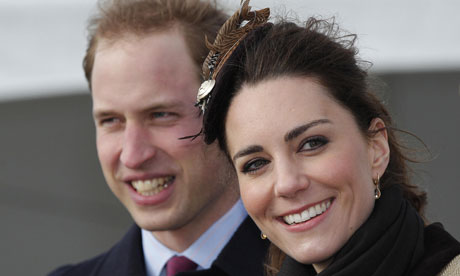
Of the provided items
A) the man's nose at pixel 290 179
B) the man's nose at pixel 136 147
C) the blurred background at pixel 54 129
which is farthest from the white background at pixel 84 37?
the man's nose at pixel 290 179

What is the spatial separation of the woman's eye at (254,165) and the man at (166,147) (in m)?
0.52

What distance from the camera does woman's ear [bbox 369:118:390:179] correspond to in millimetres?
2260

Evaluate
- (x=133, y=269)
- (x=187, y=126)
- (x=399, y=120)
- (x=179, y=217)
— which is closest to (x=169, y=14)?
(x=187, y=126)

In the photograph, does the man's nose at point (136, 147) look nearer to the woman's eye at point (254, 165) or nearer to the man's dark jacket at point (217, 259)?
the man's dark jacket at point (217, 259)

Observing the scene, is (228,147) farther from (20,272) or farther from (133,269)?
(20,272)

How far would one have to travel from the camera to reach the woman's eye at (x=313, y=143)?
2164 millimetres

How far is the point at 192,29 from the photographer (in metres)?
3.05

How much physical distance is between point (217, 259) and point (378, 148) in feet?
2.73

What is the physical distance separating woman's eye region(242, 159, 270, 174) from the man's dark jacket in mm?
665

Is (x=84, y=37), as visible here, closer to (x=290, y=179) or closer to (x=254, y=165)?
(x=254, y=165)

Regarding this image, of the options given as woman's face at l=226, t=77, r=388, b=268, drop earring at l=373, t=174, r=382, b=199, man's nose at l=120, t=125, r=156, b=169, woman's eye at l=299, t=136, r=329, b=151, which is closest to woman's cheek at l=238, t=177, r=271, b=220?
woman's face at l=226, t=77, r=388, b=268

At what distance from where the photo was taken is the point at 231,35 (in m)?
2.39

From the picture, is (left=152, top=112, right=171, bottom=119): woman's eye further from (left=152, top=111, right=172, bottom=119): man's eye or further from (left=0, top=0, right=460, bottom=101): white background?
(left=0, top=0, right=460, bottom=101): white background

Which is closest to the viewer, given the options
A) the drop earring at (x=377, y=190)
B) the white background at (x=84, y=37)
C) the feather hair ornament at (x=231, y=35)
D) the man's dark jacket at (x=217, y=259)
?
the drop earring at (x=377, y=190)
